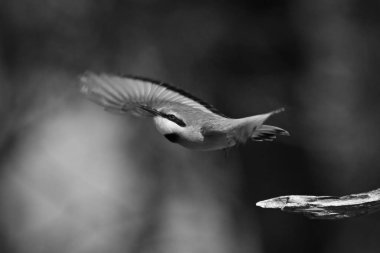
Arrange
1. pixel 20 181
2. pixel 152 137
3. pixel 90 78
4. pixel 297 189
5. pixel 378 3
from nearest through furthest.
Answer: pixel 90 78, pixel 297 189, pixel 378 3, pixel 152 137, pixel 20 181

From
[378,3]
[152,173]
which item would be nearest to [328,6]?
[378,3]

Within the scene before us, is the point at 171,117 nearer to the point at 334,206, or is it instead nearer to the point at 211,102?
the point at 334,206

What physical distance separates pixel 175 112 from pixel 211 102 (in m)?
2.30

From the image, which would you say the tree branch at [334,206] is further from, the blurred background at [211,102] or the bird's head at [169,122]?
the blurred background at [211,102]

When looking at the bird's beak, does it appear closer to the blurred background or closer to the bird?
the bird

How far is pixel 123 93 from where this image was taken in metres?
1.79

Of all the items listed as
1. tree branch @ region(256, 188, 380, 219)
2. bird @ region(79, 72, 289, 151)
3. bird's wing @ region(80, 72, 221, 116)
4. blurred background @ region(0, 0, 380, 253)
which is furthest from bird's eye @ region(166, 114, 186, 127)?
blurred background @ region(0, 0, 380, 253)

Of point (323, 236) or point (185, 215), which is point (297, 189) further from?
point (185, 215)

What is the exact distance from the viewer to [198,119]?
5.05 feet

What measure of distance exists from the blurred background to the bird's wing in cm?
190

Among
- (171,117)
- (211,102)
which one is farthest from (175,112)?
(211,102)

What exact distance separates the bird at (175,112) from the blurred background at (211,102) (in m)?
1.89

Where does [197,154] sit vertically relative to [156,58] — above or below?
below

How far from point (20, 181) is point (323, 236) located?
2.03m
